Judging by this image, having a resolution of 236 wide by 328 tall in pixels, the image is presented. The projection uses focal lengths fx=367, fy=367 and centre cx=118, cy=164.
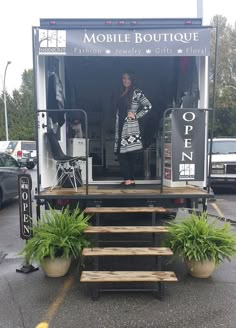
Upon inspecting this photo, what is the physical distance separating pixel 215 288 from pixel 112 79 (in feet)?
17.3

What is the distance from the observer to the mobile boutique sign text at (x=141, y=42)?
15.1 feet

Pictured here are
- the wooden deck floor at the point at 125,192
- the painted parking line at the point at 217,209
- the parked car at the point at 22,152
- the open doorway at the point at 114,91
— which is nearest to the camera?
the wooden deck floor at the point at 125,192

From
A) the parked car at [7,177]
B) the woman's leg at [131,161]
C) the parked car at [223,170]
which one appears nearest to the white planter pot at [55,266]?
the woman's leg at [131,161]

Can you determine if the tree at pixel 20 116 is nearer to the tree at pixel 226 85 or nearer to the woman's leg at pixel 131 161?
the tree at pixel 226 85

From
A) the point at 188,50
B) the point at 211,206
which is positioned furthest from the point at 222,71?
the point at 188,50

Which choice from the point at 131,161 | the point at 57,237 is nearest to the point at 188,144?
the point at 131,161

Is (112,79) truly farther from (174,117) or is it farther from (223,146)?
(223,146)

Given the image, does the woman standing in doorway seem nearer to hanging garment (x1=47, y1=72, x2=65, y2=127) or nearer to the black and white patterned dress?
the black and white patterned dress

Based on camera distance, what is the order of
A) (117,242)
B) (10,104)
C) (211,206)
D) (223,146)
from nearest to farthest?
(117,242)
(211,206)
(223,146)
(10,104)

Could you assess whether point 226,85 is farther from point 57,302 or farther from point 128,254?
point 57,302

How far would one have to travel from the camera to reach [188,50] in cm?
462

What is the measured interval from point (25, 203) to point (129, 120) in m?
1.99

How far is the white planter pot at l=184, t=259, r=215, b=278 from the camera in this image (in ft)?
14.3

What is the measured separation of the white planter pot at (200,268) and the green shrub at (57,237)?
128 centimetres
